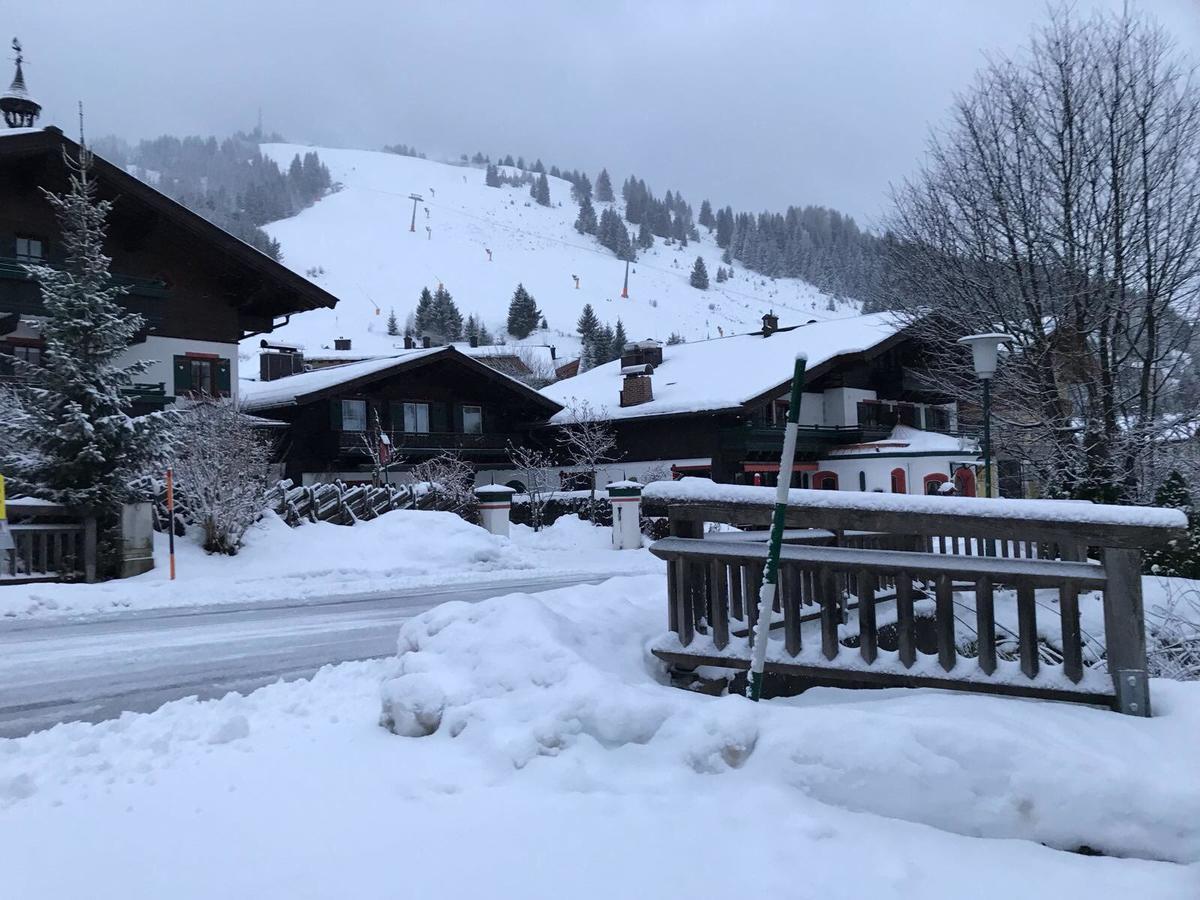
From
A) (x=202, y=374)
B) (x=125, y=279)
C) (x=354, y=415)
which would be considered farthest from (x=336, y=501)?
(x=354, y=415)

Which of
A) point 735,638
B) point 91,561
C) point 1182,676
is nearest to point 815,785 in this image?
point 735,638

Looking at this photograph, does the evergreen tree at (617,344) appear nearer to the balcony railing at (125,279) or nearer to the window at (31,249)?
the balcony railing at (125,279)

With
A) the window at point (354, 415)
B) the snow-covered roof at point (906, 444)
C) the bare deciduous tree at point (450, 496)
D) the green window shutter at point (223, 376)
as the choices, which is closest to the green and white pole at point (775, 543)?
the bare deciduous tree at point (450, 496)

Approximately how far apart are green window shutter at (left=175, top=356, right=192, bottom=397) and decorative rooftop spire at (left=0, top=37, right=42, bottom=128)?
7862 mm

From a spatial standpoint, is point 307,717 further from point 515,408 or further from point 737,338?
point 737,338

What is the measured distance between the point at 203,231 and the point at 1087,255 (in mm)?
23538

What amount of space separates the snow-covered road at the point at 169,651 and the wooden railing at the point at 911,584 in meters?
3.62

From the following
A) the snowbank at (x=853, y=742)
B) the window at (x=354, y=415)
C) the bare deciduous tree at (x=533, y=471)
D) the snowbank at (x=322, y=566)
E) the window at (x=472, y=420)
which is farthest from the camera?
the window at (x=472, y=420)

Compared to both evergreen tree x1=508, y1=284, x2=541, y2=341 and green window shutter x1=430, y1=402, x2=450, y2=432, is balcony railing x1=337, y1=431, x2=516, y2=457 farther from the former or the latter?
evergreen tree x1=508, y1=284, x2=541, y2=341

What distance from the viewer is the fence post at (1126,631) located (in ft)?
14.8

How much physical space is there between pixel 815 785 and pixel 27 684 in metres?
6.43

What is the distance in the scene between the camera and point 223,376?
95.3ft

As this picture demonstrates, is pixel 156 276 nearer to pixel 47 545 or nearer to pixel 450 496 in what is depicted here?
pixel 450 496

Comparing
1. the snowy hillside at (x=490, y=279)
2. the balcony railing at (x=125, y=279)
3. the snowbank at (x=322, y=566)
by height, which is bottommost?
the snowbank at (x=322, y=566)
